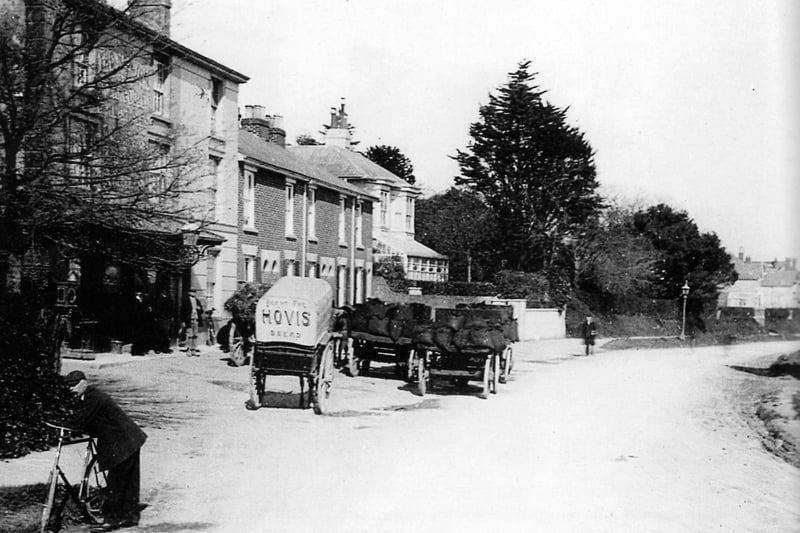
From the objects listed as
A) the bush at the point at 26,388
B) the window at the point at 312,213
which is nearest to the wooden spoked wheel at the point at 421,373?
the bush at the point at 26,388

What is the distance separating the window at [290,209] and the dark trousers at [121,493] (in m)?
24.3

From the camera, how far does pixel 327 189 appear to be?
35.4m

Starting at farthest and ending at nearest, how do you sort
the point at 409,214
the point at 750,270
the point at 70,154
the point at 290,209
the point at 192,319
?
the point at 750,270
the point at 409,214
the point at 290,209
the point at 192,319
the point at 70,154

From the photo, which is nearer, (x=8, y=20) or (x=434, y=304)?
(x=8, y=20)

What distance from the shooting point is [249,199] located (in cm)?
2858

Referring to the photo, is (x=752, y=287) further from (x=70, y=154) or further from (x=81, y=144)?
(x=70, y=154)

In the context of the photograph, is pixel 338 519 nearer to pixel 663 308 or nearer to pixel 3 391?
pixel 3 391

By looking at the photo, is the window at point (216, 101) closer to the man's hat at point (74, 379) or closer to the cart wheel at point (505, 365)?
the cart wheel at point (505, 365)

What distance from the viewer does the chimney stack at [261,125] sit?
36281 mm

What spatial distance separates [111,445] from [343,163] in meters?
42.7

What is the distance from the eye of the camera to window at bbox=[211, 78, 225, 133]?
86.0ft

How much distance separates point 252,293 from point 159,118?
545 centimetres

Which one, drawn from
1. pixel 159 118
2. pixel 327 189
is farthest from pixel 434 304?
pixel 159 118

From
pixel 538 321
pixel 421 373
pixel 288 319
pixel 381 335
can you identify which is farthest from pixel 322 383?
pixel 538 321
